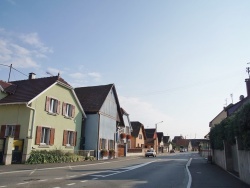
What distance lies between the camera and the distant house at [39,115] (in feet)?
77.7

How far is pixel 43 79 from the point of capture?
2856cm

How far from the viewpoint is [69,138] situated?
99.5 feet

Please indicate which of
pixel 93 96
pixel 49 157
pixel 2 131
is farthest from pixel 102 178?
pixel 93 96

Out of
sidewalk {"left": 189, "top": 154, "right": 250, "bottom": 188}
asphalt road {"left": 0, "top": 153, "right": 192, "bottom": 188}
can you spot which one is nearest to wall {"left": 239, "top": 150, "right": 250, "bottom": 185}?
sidewalk {"left": 189, "top": 154, "right": 250, "bottom": 188}

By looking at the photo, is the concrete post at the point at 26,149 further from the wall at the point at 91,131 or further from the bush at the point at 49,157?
the wall at the point at 91,131

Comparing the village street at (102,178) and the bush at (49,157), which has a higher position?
the bush at (49,157)

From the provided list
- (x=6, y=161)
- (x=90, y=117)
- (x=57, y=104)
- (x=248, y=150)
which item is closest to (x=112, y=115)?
(x=90, y=117)

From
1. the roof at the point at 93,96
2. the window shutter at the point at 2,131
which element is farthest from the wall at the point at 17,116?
the roof at the point at 93,96

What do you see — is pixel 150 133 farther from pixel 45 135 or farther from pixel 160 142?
pixel 45 135

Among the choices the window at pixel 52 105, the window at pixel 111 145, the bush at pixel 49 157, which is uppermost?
the window at pixel 52 105

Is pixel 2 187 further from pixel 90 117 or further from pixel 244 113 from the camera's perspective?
pixel 90 117

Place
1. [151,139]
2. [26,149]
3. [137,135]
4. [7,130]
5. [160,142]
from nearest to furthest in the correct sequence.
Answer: [26,149]
[7,130]
[137,135]
[151,139]
[160,142]

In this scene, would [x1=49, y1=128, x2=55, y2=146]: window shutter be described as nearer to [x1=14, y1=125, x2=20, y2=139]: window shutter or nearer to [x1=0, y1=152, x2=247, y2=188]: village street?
[x1=14, y1=125, x2=20, y2=139]: window shutter

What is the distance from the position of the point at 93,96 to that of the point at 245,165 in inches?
1022
